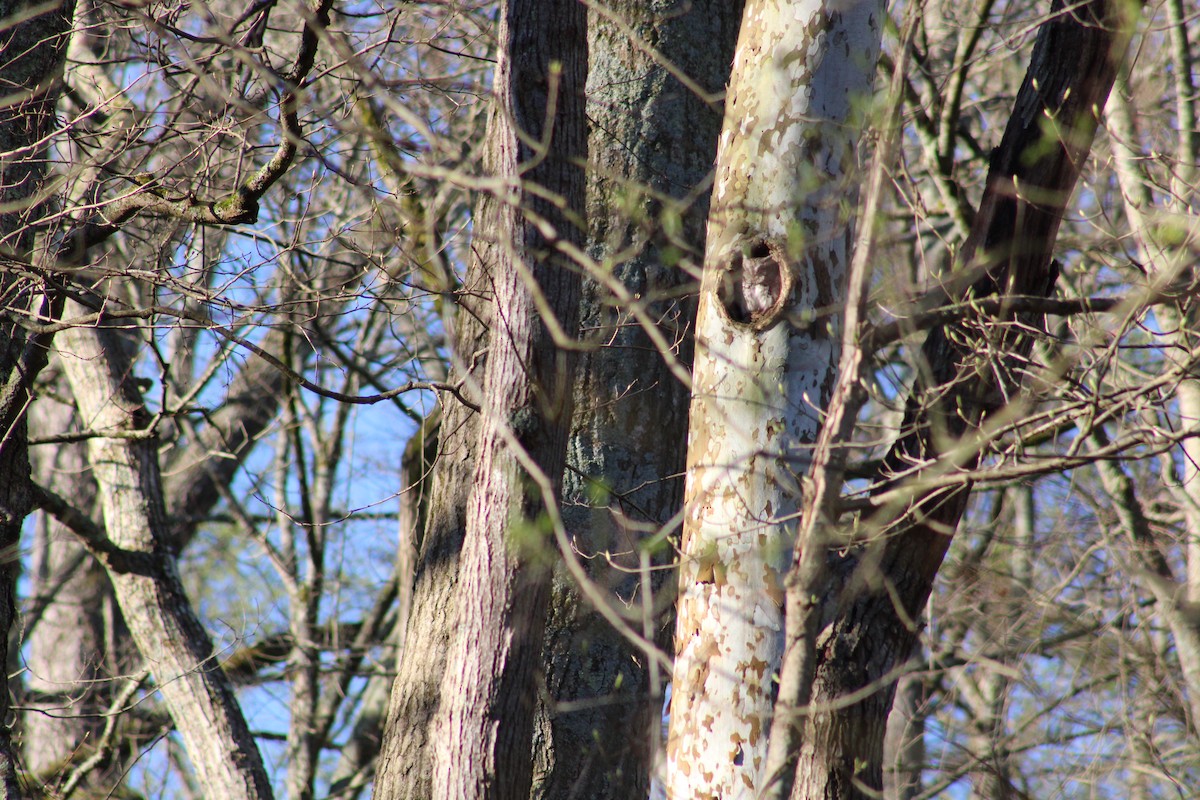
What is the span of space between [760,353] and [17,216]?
2.74 m

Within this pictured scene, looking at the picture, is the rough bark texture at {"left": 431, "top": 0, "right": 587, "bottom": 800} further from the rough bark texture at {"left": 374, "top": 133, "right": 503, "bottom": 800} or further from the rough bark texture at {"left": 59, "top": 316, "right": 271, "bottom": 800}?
the rough bark texture at {"left": 59, "top": 316, "right": 271, "bottom": 800}

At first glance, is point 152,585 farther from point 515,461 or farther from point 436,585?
point 515,461

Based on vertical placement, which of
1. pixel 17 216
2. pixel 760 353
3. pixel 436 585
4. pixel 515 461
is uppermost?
pixel 17 216

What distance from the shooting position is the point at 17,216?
3.87 m

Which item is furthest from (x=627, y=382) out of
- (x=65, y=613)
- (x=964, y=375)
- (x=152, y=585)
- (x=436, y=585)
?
(x=65, y=613)

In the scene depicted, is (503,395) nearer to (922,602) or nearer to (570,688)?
(570,688)

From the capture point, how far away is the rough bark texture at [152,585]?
5227 mm

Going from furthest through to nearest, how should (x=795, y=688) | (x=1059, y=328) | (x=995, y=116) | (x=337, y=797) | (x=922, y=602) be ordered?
1. (x=995, y=116)
2. (x=1059, y=328)
3. (x=337, y=797)
4. (x=922, y=602)
5. (x=795, y=688)

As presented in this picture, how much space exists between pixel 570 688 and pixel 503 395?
132 centimetres

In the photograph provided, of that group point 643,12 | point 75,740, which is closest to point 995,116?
point 643,12

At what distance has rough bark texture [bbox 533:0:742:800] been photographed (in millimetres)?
3678

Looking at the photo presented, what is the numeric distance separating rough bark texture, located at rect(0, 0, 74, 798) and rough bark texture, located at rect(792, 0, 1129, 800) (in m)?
2.88

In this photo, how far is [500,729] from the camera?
2.76 metres

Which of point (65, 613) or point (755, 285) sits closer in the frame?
point (755, 285)
